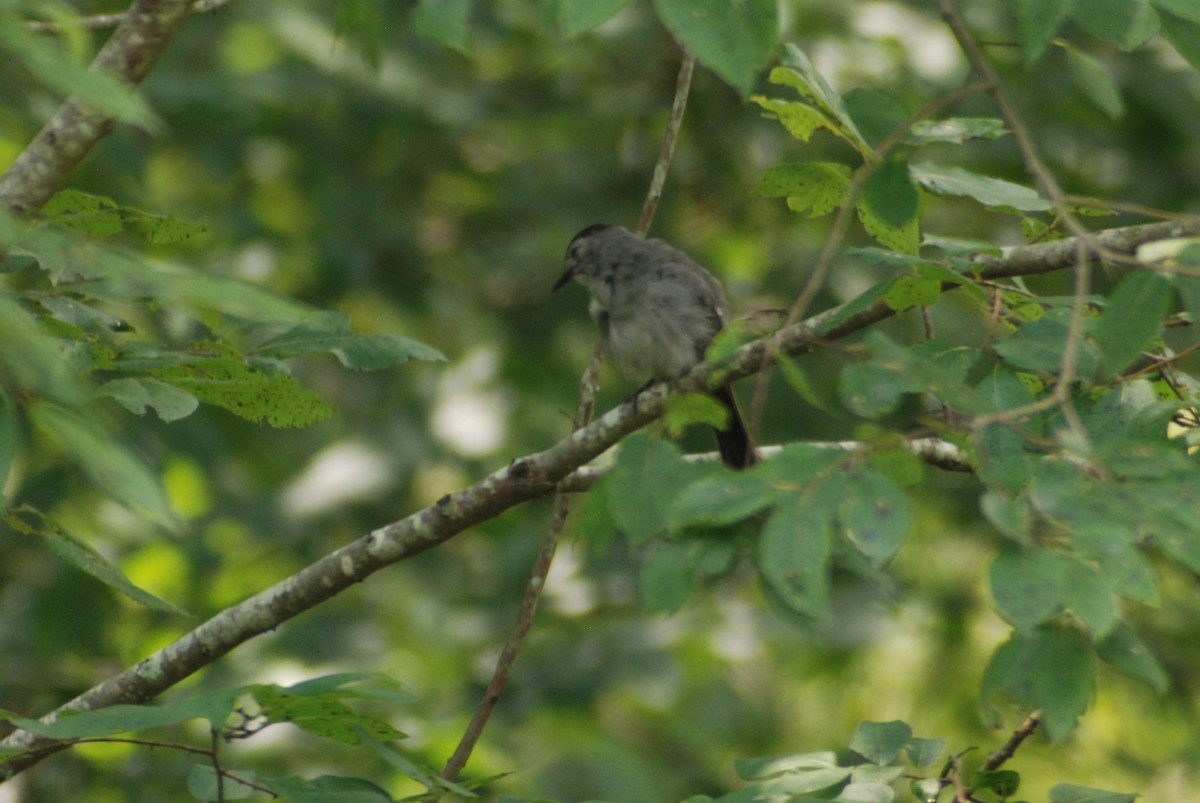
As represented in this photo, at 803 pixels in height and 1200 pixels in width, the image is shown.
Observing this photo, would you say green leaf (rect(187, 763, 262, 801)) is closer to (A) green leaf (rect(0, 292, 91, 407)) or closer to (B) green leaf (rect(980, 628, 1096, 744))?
(A) green leaf (rect(0, 292, 91, 407))

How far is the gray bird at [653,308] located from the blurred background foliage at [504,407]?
656 millimetres

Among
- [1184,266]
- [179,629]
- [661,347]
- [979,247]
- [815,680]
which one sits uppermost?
[1184,266]

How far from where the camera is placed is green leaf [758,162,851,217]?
295 centimetres

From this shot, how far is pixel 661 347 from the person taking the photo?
5488mm

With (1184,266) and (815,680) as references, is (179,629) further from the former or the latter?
(1184,266)

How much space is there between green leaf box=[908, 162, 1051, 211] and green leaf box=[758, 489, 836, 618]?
3.69ft

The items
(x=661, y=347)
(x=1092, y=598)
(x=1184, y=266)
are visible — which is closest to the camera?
(x=1092, y=598)

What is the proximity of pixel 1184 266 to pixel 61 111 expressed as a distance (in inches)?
103

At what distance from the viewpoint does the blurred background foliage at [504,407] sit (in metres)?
6.00

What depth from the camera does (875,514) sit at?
182 centimetres

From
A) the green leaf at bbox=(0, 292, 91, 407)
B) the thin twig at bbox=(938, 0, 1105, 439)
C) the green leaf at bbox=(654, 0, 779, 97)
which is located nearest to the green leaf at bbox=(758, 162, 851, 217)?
the thin twig at bbox=(938, 0, 1105, 439)

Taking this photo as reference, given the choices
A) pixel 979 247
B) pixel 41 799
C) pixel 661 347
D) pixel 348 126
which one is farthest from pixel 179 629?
pixel 979 247

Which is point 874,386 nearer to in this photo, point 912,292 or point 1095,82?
point 912,292

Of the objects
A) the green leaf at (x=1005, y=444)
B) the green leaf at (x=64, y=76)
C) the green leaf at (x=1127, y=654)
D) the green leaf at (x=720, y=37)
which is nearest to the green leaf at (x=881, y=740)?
the green leaf at (x=1127, y=654)
